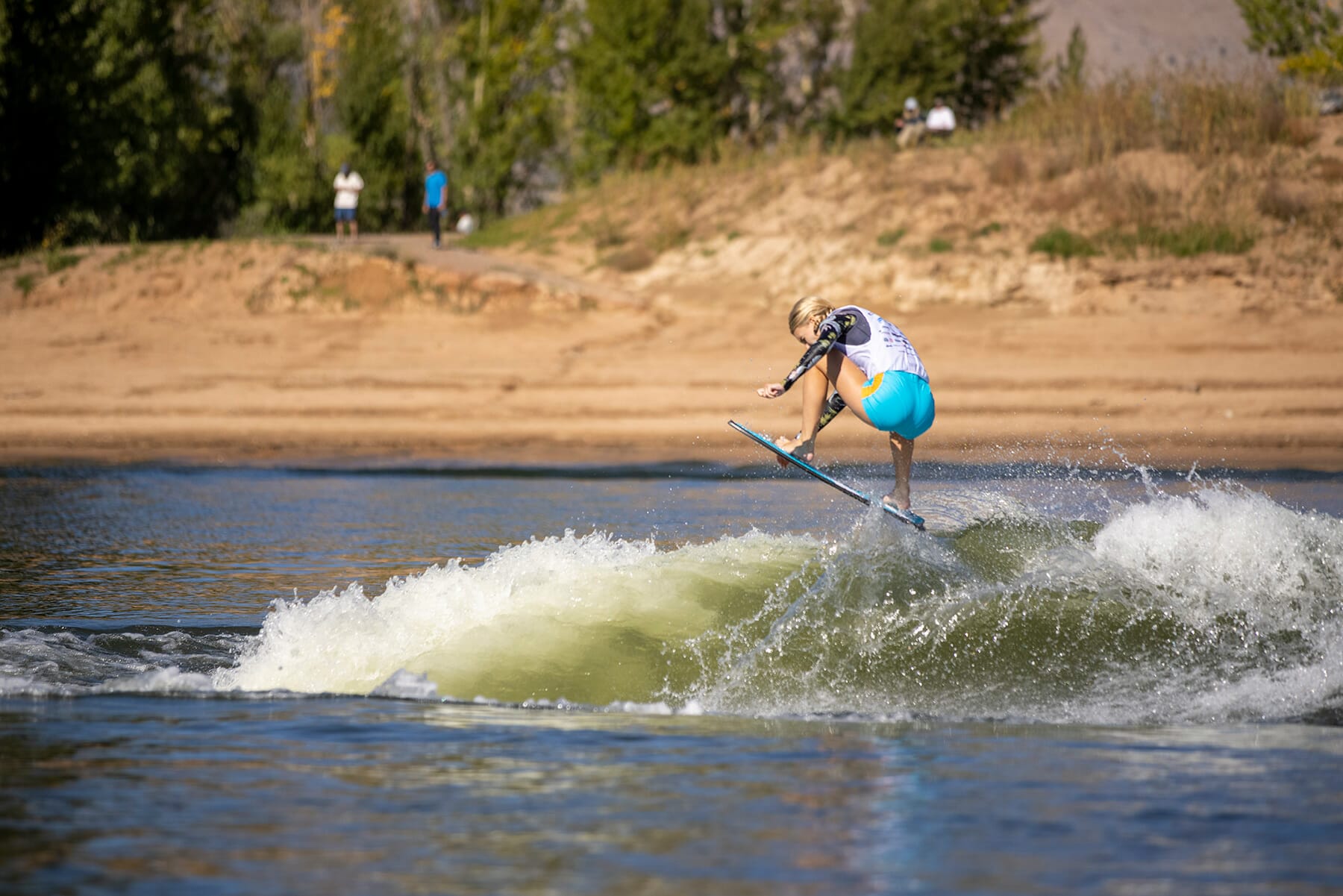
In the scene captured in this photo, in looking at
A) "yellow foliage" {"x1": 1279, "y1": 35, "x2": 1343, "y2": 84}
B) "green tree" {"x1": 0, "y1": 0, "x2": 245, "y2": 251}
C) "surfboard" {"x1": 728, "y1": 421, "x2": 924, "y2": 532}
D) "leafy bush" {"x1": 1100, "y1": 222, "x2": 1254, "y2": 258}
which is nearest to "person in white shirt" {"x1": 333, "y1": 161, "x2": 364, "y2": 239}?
"green tree" {"x1": 0, "y1": 0, "x2": 245, "y2": 251}

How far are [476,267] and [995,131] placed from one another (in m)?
9.47

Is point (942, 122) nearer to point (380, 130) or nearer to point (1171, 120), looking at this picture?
point (1171, 120)

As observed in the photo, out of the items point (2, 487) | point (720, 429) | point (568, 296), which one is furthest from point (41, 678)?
point (568, 296)

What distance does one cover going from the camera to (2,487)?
1523 cm

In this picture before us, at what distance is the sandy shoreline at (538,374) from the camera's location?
57.6 feet

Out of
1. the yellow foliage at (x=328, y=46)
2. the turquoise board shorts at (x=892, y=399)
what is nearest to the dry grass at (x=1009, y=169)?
the turquoise board shorts at (x=892, y=399)

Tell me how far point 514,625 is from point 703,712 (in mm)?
1309

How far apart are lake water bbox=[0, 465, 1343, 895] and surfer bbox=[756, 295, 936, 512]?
0.62 meters

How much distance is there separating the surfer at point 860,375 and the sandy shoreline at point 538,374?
762cm

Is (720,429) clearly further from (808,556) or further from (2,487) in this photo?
(808,556)

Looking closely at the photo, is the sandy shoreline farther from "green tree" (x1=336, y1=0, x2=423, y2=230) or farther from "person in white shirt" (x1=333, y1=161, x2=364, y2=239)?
"green tree" (x1=336, y1=0, x2=423, y2=230)

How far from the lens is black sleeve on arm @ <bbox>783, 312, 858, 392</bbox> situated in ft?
27.2

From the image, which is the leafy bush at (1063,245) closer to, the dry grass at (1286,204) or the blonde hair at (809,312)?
the dry grass at (1286,204)

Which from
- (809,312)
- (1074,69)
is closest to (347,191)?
(1074,69)
